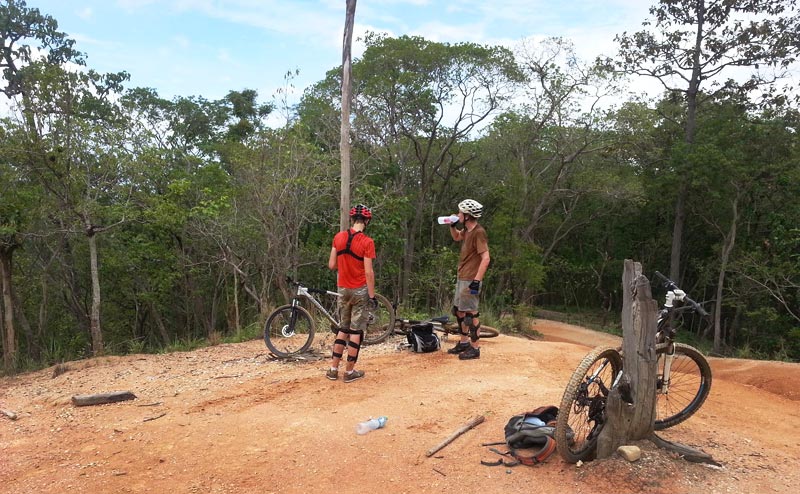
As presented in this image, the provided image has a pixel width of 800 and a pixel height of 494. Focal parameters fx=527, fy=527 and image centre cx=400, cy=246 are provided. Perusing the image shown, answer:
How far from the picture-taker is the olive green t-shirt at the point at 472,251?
6148 mm

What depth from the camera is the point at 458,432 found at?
3984mm

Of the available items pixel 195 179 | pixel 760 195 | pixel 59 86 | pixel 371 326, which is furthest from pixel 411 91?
pixel 760 195

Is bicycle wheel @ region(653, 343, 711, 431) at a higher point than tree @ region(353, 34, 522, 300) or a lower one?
lower

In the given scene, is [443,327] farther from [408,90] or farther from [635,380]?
[408,90]

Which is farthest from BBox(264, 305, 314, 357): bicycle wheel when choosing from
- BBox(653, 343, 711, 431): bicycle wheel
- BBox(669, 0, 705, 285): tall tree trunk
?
BBox(669, 0, 705, 285): tall tree trunk

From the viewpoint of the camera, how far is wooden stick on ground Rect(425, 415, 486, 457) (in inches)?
147

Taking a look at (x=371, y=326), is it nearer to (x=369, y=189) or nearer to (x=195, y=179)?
(x=369, y=189)

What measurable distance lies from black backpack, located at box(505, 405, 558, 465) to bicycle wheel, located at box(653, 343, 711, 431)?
0.86 m

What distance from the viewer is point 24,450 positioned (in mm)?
4211

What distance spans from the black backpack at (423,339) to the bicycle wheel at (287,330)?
4.40ft

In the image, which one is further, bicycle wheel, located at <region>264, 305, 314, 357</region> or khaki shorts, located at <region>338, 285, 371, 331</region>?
bicycle wheel, located at <region>264, 305, 314, 357</region>

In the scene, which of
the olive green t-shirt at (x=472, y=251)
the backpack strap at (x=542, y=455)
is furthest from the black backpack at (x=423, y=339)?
the backpack strap at (x=542, y=455)

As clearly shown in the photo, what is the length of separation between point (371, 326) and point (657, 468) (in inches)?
203

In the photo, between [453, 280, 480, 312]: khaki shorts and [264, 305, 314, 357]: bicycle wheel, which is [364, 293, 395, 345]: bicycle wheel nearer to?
[264, 305, 314, 357]: bicycle wheel
